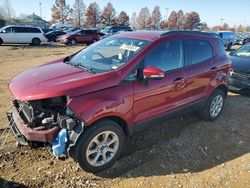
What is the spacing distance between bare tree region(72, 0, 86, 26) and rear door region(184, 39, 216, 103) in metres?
69.0

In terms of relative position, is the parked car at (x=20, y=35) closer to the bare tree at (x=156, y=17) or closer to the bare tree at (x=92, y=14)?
the bare tree at (x=92, y=14)

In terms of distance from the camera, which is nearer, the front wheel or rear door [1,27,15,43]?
rear door [1,27,15,43]

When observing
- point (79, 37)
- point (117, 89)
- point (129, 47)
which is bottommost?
point (79, 37)

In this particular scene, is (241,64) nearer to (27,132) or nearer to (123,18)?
(27,132)

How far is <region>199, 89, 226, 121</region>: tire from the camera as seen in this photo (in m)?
5.34

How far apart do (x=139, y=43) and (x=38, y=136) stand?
206cm

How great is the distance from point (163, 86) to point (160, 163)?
119 centimetres

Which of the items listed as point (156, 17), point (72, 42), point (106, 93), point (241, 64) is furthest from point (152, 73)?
point (156, 17)

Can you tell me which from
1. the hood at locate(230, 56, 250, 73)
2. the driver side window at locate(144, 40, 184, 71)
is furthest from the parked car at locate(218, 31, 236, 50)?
the driver side window at locate(144, 40, 184, 71)

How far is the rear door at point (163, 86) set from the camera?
3.83m

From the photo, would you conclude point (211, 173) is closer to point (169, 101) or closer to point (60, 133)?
point (169, 101)

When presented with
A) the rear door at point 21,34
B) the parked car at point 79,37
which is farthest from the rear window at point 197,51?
the parked car at point 79,37

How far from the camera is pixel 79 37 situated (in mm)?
25875

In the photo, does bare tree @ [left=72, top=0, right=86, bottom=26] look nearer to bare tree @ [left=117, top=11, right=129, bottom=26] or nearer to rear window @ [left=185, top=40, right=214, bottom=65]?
bare tree @ [left=117, top=11, right=129, bottom=26]
